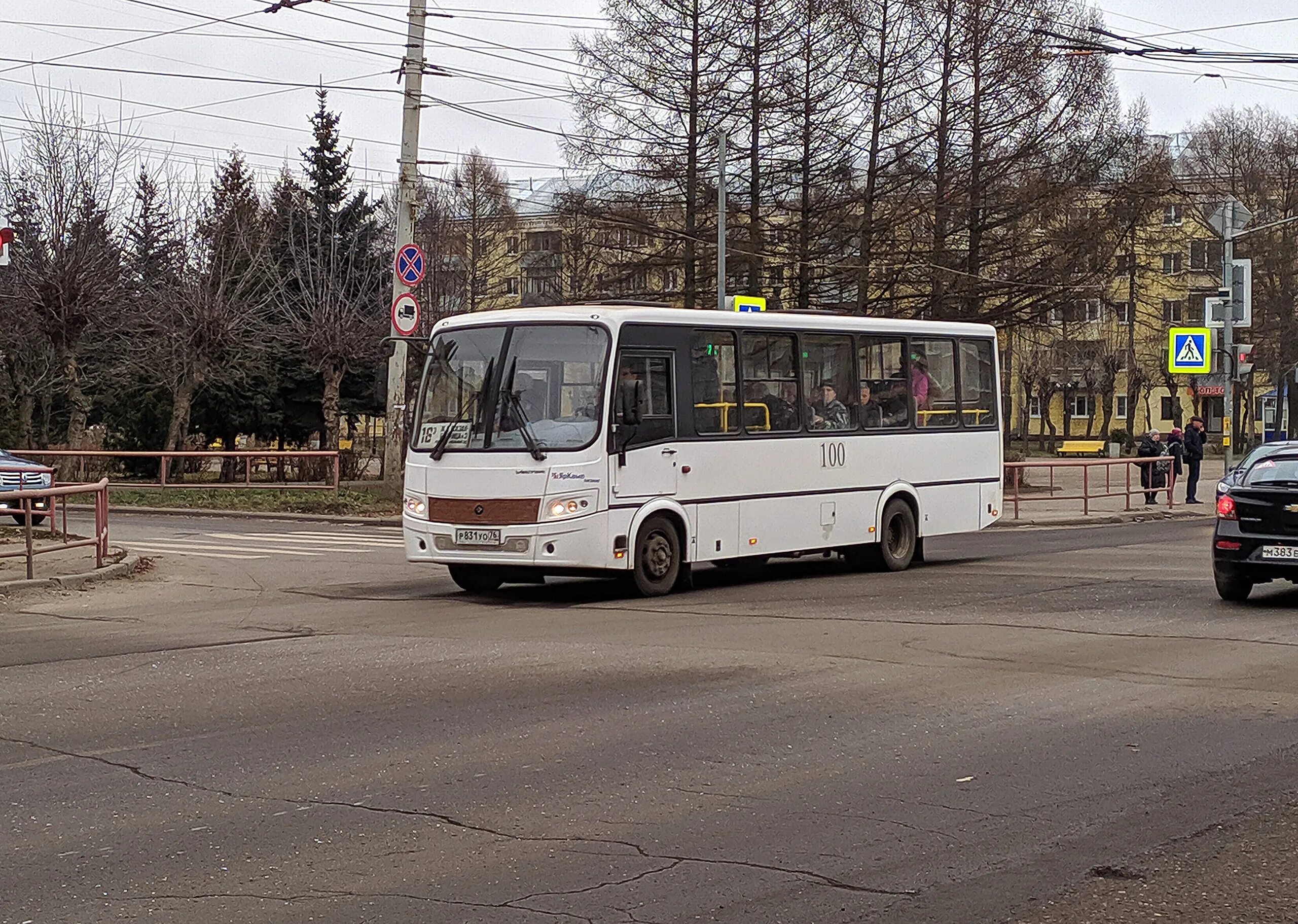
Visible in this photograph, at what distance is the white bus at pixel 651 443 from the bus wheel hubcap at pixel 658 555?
2 centimetres

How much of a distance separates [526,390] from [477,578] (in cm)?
226

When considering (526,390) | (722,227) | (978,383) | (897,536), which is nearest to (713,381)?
(526,390)

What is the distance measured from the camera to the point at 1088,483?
108 feet

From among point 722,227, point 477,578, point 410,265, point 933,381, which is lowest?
point 477,578

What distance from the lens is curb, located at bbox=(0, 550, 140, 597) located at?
15328 millimetres

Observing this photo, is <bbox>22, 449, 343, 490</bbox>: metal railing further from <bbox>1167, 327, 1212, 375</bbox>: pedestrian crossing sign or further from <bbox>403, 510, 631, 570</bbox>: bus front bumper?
<bbox>1167, 327, 1212, 375</bbox>: pedestrian crossing sign

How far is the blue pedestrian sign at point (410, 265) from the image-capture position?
2567 centimetres

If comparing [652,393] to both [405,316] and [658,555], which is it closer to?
[658,555]

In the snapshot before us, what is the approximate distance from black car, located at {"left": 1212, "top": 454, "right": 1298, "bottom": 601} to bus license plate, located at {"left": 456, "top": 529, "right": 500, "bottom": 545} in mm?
6694

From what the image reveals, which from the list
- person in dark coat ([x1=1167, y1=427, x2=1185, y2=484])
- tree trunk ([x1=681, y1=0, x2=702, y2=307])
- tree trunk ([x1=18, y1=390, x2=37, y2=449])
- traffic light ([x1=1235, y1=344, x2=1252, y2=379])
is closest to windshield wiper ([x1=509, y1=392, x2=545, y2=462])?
tree trunk ([x1=681, y1=0, x2=702, y2=307])

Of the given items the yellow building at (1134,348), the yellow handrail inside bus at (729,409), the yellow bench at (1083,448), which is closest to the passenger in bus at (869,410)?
the yellow handrail inside bus at (729,409)

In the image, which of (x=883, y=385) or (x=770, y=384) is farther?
(x=883, y=385)

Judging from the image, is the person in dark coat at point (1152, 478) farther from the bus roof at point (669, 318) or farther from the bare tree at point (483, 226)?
the bare tree at point (483, 226)

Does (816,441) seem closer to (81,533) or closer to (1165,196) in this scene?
(81,533)
